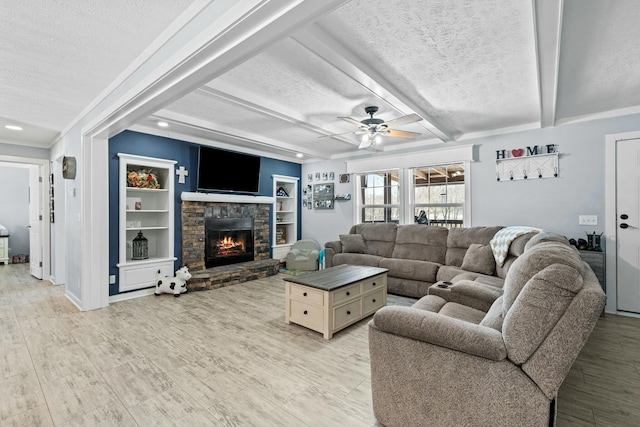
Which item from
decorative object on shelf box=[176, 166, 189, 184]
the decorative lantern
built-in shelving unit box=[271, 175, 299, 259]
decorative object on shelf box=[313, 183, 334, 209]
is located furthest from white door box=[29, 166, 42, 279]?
decorative object on shelf box=[313, 183, 334, 209]

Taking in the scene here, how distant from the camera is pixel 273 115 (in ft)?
12.3

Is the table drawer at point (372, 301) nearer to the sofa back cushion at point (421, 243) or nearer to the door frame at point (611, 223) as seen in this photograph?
the sofa back cushion at point (421, 243)

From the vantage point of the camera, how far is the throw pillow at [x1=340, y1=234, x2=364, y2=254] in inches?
209

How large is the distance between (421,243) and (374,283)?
1591 mm

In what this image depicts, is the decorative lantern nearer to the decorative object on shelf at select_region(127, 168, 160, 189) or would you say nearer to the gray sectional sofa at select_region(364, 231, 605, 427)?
the decorative object on shelf at select_region(127, 168, 160, 189)

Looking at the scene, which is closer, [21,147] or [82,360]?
[82,360]

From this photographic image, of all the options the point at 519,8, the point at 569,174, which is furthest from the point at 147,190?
the point at 569,174

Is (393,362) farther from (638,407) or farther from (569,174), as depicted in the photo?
(569,174)

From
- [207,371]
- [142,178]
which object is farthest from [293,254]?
[207,371]

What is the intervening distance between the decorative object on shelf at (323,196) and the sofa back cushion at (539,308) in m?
5.24

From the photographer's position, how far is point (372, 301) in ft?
11.5

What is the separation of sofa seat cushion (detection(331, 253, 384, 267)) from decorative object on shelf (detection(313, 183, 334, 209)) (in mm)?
1599

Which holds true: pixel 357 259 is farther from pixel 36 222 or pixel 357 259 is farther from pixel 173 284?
pixel 36 222

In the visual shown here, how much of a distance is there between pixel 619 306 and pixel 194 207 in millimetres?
6010
